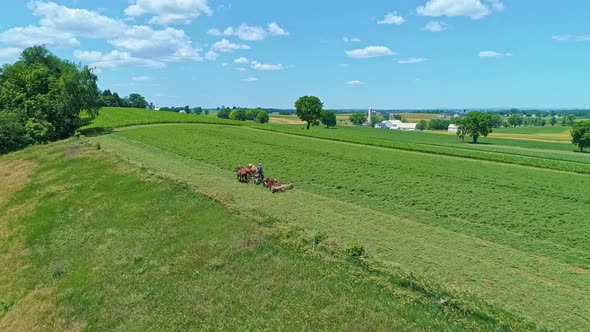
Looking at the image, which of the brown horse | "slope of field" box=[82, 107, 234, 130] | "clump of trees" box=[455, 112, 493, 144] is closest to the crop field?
"clump of trees" box=[455, 112, 493, 144]

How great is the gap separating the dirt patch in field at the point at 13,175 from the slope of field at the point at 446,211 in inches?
420

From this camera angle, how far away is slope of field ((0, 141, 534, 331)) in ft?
49.9

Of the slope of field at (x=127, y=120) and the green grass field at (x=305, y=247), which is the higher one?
the slope of field at (x=127, y=120)

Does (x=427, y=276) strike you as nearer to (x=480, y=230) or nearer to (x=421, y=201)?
(x=480, y=230)

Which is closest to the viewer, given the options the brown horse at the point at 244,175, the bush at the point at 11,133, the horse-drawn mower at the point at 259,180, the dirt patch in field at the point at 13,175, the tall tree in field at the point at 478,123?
the horse-drawn mower at the point at 259,180

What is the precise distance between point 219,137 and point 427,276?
4574cm

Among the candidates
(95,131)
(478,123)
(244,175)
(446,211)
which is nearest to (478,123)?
(478,123)

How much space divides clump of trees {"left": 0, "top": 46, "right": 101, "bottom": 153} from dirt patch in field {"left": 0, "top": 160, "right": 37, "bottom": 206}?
8.03m

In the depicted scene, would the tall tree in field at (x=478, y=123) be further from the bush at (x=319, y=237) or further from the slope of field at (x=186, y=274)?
the bush at (x=319, y=237)

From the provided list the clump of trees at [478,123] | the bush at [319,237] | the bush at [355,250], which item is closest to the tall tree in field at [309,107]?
the clump of trees at [478,123]

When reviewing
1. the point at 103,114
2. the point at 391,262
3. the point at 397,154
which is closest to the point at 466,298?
the point at 391,262

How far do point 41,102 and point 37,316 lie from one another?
185ft

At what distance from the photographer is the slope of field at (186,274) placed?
15.2 metres

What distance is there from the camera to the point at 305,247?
19703 mm
